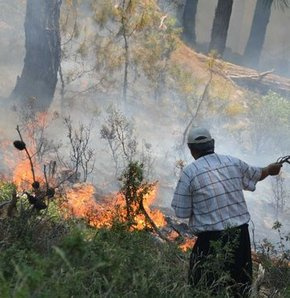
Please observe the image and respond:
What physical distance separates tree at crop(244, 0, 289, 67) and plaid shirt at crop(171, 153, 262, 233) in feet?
64.6

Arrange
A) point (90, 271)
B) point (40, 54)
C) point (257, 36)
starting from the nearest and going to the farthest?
point (90, 271) < point (40, 54) < point (257, 36)

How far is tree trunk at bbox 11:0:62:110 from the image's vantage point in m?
11.7

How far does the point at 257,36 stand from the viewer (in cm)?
Answer: 2278

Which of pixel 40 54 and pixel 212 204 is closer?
pixel 212 204

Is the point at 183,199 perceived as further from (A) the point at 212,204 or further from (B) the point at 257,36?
(B) the point at 257,36

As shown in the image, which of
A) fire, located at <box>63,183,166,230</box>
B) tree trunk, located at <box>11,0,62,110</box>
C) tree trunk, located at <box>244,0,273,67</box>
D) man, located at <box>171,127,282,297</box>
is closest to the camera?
man, located at <box>171,127,282,297</box>

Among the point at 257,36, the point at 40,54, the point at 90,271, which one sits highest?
the point at 257,36

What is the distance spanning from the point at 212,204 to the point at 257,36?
2017 centimetres

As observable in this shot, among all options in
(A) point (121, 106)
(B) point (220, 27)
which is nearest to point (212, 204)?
(A) point (121, 106)

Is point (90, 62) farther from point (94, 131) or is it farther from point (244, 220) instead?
point (244, 220)

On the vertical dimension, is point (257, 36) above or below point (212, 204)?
above

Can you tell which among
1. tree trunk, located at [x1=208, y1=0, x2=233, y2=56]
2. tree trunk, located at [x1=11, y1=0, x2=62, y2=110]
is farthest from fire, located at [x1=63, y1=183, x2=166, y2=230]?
tree trunk, located at [x1=208, y1=0, x2=233, y2=56]

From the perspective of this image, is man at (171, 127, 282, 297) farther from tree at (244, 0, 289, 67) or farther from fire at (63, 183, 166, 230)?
tree at (244, 0, 289, 67)

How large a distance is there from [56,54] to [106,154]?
2.68 meters
